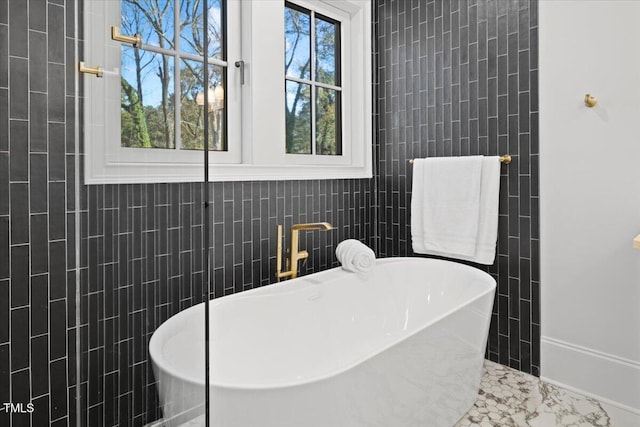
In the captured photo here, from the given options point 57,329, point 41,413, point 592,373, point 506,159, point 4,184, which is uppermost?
point 506,159

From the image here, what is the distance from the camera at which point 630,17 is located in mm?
1868

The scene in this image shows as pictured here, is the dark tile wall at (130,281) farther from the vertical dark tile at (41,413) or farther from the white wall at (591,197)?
the white wall at (591,197)

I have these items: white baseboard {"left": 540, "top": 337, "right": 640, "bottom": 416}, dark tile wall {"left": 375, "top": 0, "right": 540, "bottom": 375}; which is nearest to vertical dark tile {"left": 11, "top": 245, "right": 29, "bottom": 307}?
dark tile wall {"left": 375, "top": 0, "right": 540, "bottom": 375}

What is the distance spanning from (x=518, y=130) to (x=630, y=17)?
0.65 m

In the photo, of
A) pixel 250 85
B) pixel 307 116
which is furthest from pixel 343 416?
pixel 307 116

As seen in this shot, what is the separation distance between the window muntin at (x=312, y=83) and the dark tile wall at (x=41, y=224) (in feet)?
6.04

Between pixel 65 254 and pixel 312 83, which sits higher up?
pixel 312 83

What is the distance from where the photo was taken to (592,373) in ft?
6.74

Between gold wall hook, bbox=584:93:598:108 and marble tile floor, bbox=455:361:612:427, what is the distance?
1.41m

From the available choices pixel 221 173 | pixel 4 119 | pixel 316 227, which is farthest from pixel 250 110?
pixel 4 119

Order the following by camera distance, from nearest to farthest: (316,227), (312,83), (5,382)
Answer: (5,382) → (316,227) → (312,83)

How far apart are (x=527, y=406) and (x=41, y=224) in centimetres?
210

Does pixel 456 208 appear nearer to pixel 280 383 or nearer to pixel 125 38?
pixel 280 383

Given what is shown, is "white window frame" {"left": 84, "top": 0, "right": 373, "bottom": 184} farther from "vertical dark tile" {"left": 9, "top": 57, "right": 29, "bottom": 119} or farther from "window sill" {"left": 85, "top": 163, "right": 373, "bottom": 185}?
"vertical dark tile" {"left": 9, "top": 57, "right": 29, "bottom": 119}
